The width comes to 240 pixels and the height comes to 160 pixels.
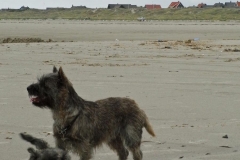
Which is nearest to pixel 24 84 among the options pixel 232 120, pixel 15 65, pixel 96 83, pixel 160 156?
pixel 96 83

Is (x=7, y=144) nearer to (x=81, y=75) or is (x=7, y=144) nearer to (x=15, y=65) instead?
(x=81, y=75)

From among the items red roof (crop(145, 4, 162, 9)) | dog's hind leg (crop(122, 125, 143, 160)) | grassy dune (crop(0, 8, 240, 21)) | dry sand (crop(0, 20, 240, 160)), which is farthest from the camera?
red roof (crop(145, 4, 162, 9))

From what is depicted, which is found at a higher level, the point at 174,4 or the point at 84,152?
the point at 84,152

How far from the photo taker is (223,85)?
13.4 m

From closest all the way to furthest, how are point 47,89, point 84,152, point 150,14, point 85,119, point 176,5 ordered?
1. point 47,89
2. point 84,152
3. point 85,119
4. point 150,14
5. point 176,5

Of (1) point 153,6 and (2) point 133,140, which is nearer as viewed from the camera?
(2) point 133,140

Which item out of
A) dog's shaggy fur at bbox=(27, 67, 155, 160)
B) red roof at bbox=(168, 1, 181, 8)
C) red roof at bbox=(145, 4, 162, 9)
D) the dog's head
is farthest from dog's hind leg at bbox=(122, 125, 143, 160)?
red roof at bbox=(168, 1, 181, 8)

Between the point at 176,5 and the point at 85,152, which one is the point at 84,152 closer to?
the point at 85,152

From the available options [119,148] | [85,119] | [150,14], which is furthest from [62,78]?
[150,14]

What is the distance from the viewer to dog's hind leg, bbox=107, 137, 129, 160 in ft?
24.5

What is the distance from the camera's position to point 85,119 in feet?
22.9

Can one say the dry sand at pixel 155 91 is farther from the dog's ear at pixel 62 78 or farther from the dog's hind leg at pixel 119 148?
the dog's ear at pixel 62 78

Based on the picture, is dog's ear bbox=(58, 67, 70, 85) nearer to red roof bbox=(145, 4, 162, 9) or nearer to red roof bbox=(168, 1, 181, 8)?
red roof bbox=(145, 4, 162, 9)

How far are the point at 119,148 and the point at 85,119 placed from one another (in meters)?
0.77
